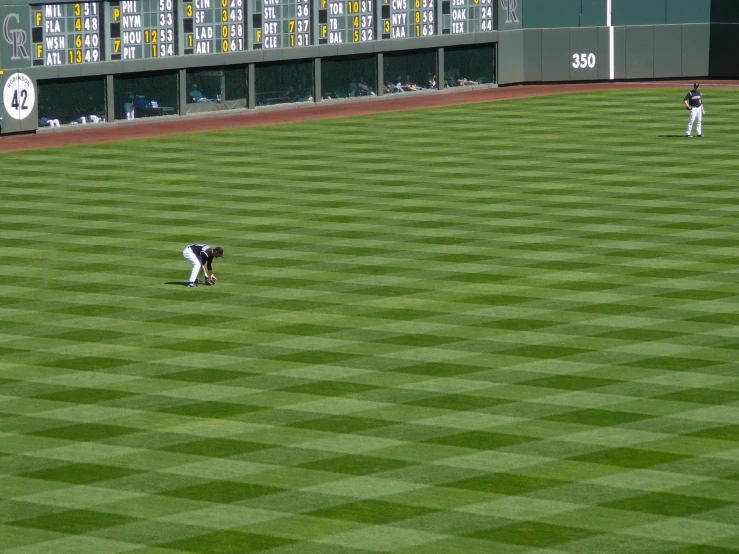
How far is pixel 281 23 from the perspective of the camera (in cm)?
5462

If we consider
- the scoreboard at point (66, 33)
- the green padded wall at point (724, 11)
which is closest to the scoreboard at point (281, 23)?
the scoreboard at point (66, 33)

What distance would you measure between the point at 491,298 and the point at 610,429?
718 centimetres

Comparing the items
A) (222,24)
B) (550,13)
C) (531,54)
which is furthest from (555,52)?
(222,24)

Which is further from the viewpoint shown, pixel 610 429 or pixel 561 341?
pixel 561 341

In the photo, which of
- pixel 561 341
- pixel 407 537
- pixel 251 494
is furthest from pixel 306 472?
pixel 561 341

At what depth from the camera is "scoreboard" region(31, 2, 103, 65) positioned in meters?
47.8

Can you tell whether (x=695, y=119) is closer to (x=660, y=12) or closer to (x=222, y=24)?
(x=222, y=24)

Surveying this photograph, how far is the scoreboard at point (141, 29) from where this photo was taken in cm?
4988

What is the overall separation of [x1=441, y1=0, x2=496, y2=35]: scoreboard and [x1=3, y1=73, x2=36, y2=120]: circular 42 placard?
18245 millimetres

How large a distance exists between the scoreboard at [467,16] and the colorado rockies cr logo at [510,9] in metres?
0.50

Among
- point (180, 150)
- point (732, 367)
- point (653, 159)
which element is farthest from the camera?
point (180, 150)

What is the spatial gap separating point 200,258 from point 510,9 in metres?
39.8

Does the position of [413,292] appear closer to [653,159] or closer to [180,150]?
[653,159]

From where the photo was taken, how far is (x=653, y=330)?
72.6 ft
